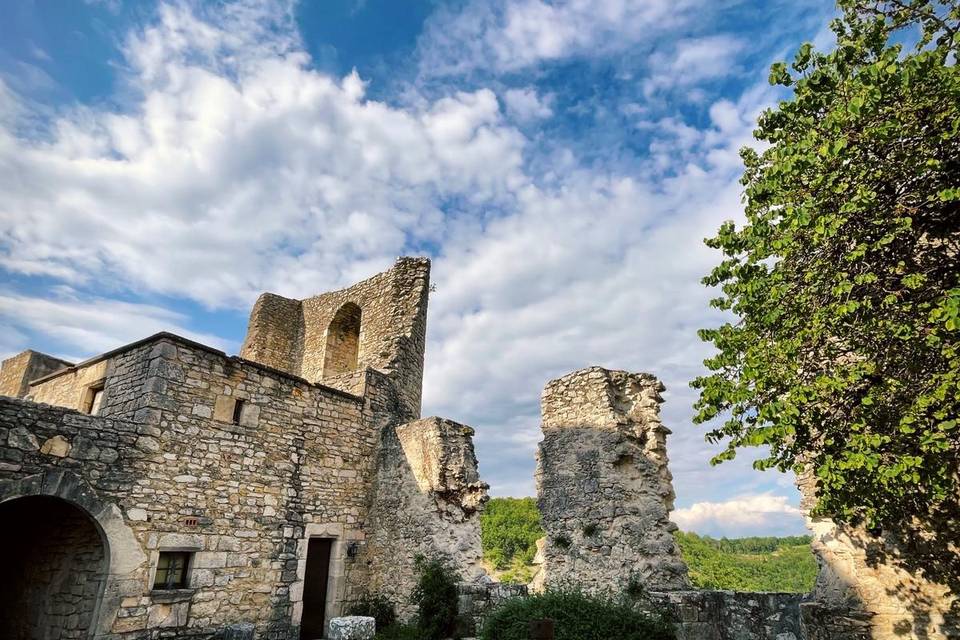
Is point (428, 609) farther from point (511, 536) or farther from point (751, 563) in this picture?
point (751, 563)

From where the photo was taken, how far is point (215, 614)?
26.6 ft

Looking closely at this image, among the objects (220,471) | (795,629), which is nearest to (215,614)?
(220,471)

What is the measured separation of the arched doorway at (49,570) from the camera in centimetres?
720

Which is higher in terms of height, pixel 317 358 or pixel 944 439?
pixel 317 358

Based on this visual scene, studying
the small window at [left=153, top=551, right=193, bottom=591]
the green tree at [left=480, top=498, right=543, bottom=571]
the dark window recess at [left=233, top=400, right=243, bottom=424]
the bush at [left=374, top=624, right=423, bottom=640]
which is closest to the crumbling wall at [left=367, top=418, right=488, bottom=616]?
the bush at [left=374, top=624, right=423, bottom=640]

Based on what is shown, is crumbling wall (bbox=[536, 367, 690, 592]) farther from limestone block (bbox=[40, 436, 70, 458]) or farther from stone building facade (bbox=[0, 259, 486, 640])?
limestone block (bbox=[40, 436, 70, 458])

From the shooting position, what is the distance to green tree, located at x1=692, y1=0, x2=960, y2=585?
4562 mm

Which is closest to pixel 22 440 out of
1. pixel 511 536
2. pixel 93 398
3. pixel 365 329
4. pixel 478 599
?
pixel 93 398

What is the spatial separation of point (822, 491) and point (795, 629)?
271 cm

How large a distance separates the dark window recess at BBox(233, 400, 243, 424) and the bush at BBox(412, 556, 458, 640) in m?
4.05

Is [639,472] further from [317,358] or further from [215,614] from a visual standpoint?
[317,358]

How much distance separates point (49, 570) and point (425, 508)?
571cm

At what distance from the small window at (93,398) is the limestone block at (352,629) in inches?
216

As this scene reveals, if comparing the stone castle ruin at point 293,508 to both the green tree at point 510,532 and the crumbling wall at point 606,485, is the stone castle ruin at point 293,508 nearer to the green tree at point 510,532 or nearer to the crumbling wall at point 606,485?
the crumbling wall at point 606,485
